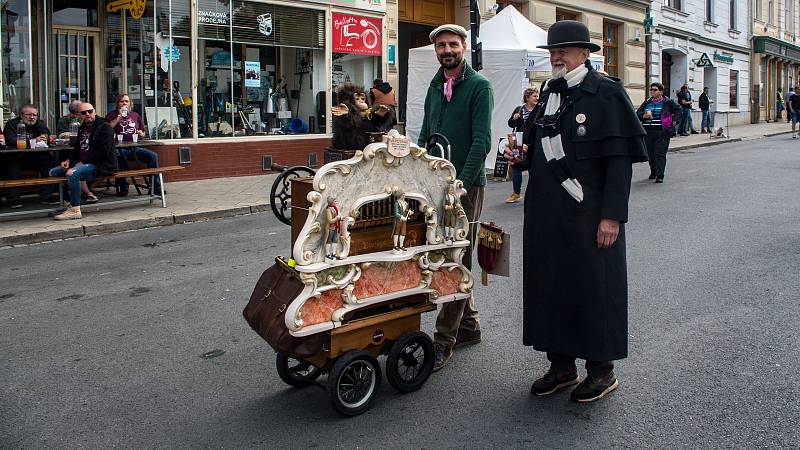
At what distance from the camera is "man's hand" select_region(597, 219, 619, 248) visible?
3.85 metres

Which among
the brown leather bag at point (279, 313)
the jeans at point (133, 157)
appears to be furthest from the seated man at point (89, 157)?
the brown leather bag at point (279, 313)

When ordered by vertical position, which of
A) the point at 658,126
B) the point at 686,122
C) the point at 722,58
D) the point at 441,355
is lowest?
the point at 441,355

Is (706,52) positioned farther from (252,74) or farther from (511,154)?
(511,154)

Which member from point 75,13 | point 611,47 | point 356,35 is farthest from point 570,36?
point 611,47

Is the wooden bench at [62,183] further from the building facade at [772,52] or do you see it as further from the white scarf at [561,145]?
the building facade at [772,52]

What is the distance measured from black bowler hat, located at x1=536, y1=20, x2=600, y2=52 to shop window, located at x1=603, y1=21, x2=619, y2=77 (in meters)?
23.3

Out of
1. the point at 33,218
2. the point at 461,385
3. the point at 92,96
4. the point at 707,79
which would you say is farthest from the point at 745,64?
the point at 461,385

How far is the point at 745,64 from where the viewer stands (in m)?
38.8

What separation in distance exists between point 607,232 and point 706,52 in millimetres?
33218

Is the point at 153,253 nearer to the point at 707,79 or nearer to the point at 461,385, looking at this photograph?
the point at 461,385

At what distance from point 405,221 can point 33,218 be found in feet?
26.7

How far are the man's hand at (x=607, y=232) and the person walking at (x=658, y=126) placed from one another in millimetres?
10346

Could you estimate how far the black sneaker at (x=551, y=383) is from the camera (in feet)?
13.8

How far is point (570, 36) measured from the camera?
3.92m
